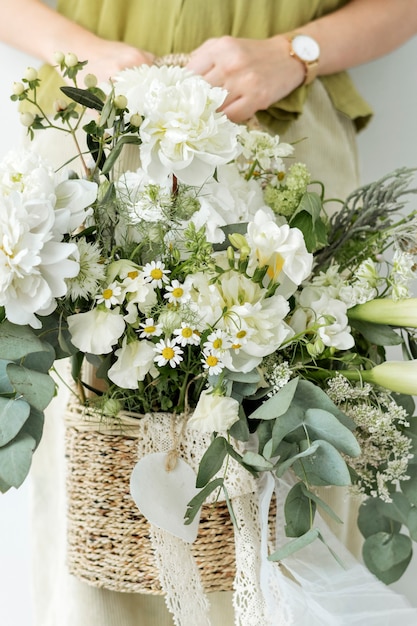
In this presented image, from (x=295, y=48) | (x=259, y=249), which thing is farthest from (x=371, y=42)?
(x=259, y=249)

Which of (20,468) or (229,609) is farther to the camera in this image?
(229,609)

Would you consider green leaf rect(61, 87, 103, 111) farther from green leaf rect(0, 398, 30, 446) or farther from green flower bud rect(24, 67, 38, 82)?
green leaf rect(0, 398, 30, 446)

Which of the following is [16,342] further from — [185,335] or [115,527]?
[115,527]

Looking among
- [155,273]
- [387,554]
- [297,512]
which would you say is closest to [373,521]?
[387,554]

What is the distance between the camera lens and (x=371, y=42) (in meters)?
1.01

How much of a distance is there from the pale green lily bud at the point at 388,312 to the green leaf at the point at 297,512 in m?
0.16

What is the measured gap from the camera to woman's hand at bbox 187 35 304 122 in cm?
88

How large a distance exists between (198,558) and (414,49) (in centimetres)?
96

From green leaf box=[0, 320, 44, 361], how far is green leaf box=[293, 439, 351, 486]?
0.24 metres

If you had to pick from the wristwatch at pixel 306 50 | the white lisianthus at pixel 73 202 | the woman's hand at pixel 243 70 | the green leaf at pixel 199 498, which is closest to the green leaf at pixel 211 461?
the green leaf at pixel 199 498

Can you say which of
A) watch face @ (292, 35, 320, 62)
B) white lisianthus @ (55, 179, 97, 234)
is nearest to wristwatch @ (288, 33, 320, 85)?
watch face @ (292, 35, 320, 62)

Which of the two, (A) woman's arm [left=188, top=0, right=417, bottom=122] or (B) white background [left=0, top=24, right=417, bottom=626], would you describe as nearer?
(A) woman's arm [left=188, top=0, right=417, bottom=122]

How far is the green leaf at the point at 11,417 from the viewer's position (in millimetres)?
548

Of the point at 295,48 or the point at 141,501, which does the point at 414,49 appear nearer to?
the point at 295,48
